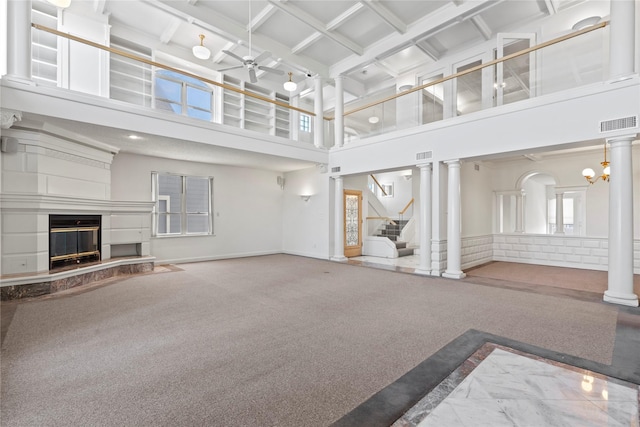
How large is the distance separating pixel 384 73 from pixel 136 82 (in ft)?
23.6

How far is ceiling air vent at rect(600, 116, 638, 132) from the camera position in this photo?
4.05m

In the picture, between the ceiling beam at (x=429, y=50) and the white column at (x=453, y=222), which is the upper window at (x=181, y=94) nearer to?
the ceiling beam at (x=429, y=50)

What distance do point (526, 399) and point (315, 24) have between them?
24.9 feet

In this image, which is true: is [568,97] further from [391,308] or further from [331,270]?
[331,270]

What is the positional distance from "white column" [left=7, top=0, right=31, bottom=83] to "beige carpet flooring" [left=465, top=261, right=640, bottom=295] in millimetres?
8690

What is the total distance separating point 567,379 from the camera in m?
2.24

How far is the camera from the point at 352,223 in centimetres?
947

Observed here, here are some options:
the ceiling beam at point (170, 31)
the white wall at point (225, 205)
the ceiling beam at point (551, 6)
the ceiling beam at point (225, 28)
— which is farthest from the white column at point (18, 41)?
the ceiling beam at point (551, 6)

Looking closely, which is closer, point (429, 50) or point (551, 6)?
point (551, 6)

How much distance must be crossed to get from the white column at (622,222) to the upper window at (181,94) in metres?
7.70

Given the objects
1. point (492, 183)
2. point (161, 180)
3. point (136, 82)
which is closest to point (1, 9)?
point (136, 82)

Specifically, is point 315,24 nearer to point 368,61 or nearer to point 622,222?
point 368,61

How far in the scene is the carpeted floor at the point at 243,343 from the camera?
194 cm

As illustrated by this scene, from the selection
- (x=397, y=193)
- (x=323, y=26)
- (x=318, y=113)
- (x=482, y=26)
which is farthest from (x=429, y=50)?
(x=397, y=193)
